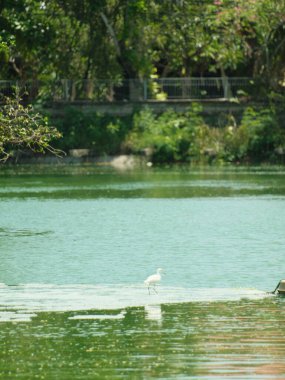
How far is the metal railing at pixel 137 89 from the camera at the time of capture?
68.9m

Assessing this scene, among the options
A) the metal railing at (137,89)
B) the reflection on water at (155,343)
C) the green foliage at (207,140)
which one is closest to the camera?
the reflection on water at (155,343)

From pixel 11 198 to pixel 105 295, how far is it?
2324 cm

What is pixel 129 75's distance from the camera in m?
69.7

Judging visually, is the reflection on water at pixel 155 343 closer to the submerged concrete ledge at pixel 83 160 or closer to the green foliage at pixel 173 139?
the green foliage at pixel 173 139

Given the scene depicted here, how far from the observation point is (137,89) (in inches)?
2717

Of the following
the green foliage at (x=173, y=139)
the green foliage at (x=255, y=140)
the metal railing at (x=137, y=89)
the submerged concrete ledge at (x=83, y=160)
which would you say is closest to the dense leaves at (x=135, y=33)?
the metal railing at (x=137, y=89)

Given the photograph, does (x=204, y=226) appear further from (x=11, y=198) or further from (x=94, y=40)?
(x=94, y=40)

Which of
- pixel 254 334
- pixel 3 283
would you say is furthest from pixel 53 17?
pixel 254 334

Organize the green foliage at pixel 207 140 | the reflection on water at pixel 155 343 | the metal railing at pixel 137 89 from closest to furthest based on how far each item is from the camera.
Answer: the reflection on water at pixel 155 343
the green foliage at pixel 207 140
the metal railing at pixel 137 89

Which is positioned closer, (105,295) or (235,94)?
(105,295)

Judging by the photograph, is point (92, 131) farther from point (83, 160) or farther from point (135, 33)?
point (135, 33)

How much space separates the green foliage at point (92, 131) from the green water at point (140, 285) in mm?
20033

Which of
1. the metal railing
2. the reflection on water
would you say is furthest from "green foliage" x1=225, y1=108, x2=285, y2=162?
the reflection on water

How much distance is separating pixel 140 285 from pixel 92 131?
44.0 m
